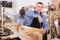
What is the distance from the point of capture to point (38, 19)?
5.12ft

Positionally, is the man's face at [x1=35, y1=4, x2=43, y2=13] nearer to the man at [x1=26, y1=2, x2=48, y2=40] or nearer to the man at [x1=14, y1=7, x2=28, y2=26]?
the man at [x1=26, y1=2, x2=48, y2=40]

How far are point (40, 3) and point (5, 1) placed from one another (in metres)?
0.37

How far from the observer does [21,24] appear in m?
1.54

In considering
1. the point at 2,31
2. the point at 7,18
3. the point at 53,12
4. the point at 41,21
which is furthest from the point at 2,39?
the point at 53,12

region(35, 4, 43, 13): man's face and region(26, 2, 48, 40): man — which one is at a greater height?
region(35, 4, 43, 13): man's face

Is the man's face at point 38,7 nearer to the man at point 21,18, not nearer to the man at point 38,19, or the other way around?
the man at point 38,19

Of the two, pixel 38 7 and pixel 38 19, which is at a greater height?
pixel 38 7

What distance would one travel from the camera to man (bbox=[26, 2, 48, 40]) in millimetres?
1554

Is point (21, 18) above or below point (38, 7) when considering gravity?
below

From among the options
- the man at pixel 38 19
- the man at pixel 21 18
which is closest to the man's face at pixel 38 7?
the man at pixel 38 19

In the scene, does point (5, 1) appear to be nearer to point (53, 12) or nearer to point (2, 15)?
point (2, 15)

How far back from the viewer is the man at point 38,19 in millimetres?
1554

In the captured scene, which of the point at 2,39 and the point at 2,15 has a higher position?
the point at 2,15

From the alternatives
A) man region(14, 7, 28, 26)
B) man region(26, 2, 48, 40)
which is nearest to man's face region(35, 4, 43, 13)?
man region(26, 2, 48, 40)
